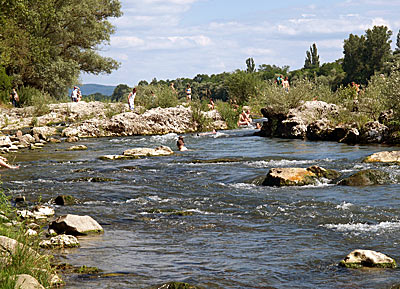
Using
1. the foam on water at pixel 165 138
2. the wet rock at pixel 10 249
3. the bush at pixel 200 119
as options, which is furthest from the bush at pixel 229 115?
the wet rock at pixel 10 249

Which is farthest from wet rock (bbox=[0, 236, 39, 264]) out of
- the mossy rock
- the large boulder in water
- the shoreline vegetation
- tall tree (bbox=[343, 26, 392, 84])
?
tall tree (bbox=[343, 26, 392, 84])

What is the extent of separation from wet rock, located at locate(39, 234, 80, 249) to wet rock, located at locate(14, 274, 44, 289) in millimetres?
2420

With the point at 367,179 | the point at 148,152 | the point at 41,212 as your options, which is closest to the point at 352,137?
the point at 148,152

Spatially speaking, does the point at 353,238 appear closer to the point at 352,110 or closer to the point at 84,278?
the point at 84,278

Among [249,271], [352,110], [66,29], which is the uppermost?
[66,29]

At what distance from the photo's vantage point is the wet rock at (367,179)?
11.4m

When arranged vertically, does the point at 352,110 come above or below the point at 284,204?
above

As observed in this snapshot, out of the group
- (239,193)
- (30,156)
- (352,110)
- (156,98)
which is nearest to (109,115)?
(156,98)

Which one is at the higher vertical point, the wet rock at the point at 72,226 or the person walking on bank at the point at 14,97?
the person walking on bank at the point at 14,97

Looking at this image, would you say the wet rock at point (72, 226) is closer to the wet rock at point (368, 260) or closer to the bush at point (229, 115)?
the wet rock at point (368, 260)

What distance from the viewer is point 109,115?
30031 millimetres

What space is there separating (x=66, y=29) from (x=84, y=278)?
1510 inches

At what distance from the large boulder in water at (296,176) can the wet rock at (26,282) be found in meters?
7.98

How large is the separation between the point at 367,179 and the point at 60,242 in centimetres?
732
